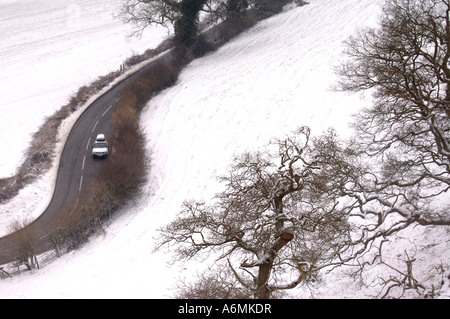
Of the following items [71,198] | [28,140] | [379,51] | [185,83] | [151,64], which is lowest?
[71,198]

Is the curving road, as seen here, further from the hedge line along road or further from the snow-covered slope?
the snow-covered slope

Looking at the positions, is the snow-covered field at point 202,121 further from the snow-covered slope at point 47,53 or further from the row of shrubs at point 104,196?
the row of shrubs at point 104,196

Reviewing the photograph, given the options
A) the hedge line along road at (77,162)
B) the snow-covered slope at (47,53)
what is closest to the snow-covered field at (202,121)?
the snow-covered slope at (47,53)

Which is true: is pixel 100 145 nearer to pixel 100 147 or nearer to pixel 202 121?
pixel 100 147

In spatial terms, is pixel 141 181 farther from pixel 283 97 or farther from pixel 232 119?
pixel 283 97

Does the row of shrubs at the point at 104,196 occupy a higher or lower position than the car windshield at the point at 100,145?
lower

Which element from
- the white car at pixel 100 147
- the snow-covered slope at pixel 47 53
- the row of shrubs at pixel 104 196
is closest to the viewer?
the row of shrubs at pixel 104 196

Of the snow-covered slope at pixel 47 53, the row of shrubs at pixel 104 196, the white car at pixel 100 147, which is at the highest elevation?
the snow-covered slope at pixel 47 53

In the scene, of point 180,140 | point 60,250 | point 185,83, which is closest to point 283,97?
point 180,140
